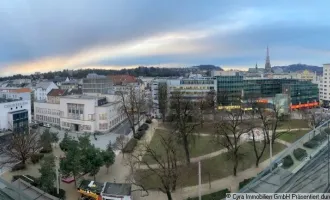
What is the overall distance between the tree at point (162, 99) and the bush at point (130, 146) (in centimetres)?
1348

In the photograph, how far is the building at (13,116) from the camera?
Result: 3772 cm

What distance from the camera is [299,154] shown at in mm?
6512

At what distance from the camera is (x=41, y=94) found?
65750 millimetres

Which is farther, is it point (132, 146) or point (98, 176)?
point (132, 146)

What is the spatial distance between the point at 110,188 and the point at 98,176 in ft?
14.1

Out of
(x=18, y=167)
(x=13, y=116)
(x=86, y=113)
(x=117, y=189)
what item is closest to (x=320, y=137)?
(x=117, y=189)

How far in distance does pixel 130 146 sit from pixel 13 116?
19.4 metres

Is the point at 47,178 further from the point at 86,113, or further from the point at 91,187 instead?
the point at 86,113

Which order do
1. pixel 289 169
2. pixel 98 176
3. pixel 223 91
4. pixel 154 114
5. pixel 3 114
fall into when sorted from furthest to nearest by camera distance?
pixel 223 91 → pixel 154 114 → pixel 3 114 → pixel 98 176 → pixel 289 169

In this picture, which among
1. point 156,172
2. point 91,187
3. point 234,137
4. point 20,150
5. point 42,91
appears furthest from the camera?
point 42,91

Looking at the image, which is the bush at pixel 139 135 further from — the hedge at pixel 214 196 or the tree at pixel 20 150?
the hedge at pixel 214 196

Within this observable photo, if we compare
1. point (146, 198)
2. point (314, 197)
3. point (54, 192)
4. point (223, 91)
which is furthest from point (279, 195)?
point (223, 91)

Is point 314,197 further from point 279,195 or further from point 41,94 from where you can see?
point 41,94

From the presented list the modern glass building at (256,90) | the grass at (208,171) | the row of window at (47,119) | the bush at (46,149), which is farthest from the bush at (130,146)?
the modern glass building at (256,90)
